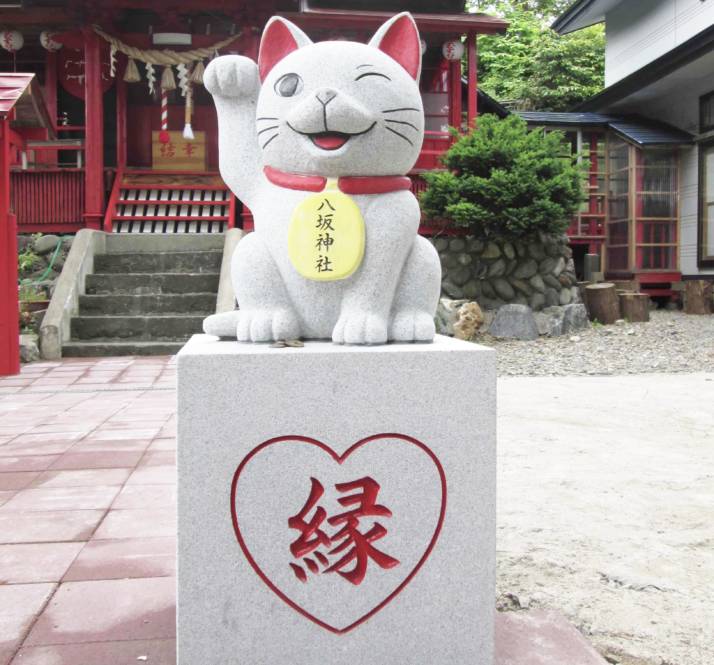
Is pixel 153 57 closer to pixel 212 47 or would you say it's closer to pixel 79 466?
pixel 212 47

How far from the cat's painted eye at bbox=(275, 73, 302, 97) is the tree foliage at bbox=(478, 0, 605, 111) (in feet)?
53.6

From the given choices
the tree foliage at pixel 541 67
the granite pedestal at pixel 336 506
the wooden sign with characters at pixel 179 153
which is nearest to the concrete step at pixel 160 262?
the wooden sign with characters at pixel 179 153

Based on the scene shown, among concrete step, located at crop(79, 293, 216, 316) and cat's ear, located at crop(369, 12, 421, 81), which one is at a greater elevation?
cat's ear, located at crop(369, 12, 421, 81)

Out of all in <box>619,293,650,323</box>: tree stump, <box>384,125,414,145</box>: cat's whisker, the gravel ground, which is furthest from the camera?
<box>619,293,650,323</box>: tree stump

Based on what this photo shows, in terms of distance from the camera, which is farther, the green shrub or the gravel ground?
the green shrub

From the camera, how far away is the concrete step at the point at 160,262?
29.8ft

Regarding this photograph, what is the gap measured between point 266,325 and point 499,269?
292 inches

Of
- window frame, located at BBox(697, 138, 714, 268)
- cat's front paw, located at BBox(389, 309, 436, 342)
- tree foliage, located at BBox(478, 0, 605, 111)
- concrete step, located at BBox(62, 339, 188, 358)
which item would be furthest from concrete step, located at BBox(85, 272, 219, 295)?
tree foliage, located at BBox(478, 0, 605, 111)

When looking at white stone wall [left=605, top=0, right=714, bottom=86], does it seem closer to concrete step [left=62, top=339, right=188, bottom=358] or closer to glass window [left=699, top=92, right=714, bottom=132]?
glass window [left=699, top=92, right=714, bottom=132]

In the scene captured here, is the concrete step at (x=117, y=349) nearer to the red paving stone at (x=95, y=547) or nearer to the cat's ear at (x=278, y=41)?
the red paving stone at (x=95, y=547)

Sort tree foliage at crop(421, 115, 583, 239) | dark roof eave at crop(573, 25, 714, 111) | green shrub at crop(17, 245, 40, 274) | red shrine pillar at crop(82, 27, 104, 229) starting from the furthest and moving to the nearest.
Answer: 1. dark roof eave at crop(573, 25, 714, 111)
2. red shrine pillar at crop(82, 27, 104, 229)
3. green shrub at crop(17, 245, 40, 274)
4. tree foliage at crop(421, 115, 583, 239)

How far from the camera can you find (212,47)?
31.6 ft

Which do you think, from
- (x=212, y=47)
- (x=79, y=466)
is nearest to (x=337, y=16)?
(x=212, y=47)

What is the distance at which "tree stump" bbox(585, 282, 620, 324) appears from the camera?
10203 mm
